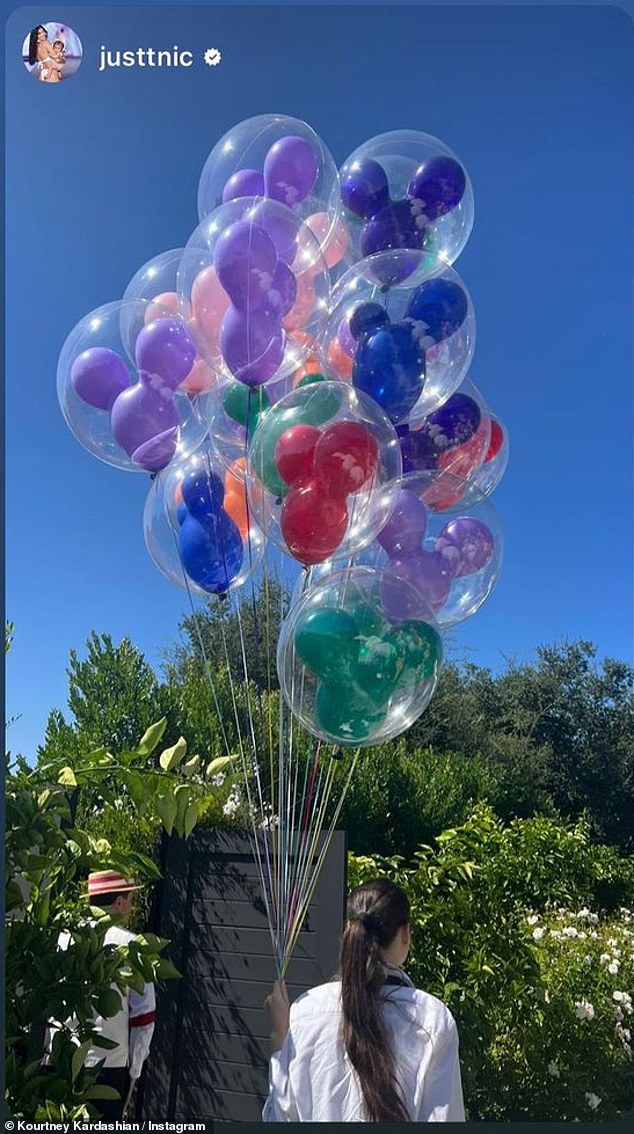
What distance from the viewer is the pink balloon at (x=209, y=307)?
1763 millimetres

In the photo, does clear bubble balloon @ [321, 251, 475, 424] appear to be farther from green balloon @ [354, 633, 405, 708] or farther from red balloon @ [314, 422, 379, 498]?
green balloon @ [354, 633, 405, 708]

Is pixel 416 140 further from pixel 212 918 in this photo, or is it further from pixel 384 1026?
pixel 212 918

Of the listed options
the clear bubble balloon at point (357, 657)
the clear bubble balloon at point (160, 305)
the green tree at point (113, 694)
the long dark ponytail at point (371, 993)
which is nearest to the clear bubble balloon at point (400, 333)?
the clear bubble balloon at point (160, 305)

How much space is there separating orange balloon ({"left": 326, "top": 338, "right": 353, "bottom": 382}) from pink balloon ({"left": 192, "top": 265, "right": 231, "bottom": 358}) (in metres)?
0.27

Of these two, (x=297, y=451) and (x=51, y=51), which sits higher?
(x=51, y=51)

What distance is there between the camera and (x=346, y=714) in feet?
5.32

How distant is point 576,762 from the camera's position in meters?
7.43

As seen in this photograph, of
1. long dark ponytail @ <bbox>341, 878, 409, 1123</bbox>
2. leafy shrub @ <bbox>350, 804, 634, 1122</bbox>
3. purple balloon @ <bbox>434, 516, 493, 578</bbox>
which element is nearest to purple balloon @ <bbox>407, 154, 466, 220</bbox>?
purple balloon @ <bbox>434, 516, 493, 578</bbox>

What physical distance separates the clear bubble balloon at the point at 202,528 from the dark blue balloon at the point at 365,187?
692mm

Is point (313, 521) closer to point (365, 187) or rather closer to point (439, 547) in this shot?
point (439, 547)

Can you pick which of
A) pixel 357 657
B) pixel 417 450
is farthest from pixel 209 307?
pixel 357 657

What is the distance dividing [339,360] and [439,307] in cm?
26

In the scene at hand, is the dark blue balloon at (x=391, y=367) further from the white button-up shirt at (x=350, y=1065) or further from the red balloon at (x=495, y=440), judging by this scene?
the white button-up shirt at (x=350, y=1065)

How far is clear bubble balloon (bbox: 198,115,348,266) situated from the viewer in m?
1.86
